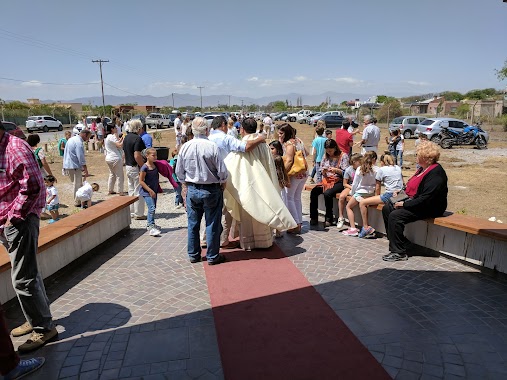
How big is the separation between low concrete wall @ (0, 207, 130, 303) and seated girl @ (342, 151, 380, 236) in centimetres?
365

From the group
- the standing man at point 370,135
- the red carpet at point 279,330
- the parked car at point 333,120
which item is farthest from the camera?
the parked car at point 333,120

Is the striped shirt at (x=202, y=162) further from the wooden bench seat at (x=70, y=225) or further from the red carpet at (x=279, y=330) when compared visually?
the wooden bench seat at (x=70, y=225)

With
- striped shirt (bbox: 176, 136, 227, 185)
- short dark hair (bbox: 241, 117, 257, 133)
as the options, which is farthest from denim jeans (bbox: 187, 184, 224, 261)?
short dark hair (bbox: 241, 117, 257, 133)

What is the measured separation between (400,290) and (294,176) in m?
2.41

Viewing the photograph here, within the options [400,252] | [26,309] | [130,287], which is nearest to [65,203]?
[130,287]

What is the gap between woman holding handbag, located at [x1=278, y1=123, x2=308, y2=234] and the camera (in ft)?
19.1

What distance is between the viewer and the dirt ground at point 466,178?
8495mm

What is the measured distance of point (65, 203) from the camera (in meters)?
9.20

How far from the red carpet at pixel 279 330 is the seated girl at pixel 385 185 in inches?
67.0

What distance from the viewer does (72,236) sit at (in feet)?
15.9

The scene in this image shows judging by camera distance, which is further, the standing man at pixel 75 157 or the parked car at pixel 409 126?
the parked car at pixel 409 126

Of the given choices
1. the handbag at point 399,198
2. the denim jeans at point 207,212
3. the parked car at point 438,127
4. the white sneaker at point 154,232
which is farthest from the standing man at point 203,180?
the parked car at point 438,127

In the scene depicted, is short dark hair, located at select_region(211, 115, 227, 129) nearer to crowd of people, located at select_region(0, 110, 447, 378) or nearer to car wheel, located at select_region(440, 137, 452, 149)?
crowd of people, located at select_region(0, 110, 447, 378)

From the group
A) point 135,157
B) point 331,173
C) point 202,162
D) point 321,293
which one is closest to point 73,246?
point 202,162
